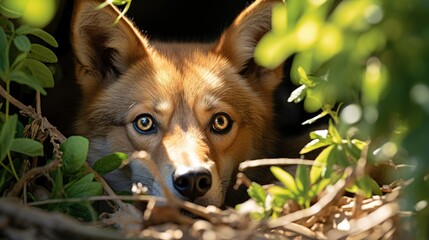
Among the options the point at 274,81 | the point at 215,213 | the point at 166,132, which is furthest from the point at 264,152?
the point at 215,213

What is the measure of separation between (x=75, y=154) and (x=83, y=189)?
17cm

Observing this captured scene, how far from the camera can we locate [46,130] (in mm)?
2752

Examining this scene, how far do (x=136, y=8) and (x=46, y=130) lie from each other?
7.91 ft

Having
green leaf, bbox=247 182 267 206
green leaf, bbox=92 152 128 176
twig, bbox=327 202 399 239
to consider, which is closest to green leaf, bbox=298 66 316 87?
green leaf, bbox=247 182 267 206

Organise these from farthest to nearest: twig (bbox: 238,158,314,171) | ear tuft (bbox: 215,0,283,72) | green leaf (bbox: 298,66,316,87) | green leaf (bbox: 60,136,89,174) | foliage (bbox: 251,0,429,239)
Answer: ear tuft (bbox: 215,0,283,72), green leaf (bbox: 60,136,89,174), green leaf (bbox: 298,66,316,87), twig (bbox: 238,158,314,171), foliage (bbox: 251,0,429,239)

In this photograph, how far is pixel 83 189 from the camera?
2.47 m

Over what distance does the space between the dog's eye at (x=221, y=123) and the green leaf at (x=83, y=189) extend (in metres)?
0.93

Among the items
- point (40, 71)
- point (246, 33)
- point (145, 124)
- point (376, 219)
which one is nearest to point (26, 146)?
point (40, 71)

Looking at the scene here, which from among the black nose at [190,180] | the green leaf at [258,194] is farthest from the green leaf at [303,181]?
the black nose at [190,180]

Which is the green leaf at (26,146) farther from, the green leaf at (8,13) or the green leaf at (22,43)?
the green leaf at (8,13)

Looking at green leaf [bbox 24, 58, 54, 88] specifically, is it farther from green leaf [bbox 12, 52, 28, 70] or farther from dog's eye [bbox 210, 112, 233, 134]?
dog's eye [bbox 210, 112, 233, 134]

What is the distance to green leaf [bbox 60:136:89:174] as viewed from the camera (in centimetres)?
258

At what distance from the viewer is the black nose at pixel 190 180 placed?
9.11 ft

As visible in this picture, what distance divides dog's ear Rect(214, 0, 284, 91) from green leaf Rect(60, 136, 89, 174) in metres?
1.21
